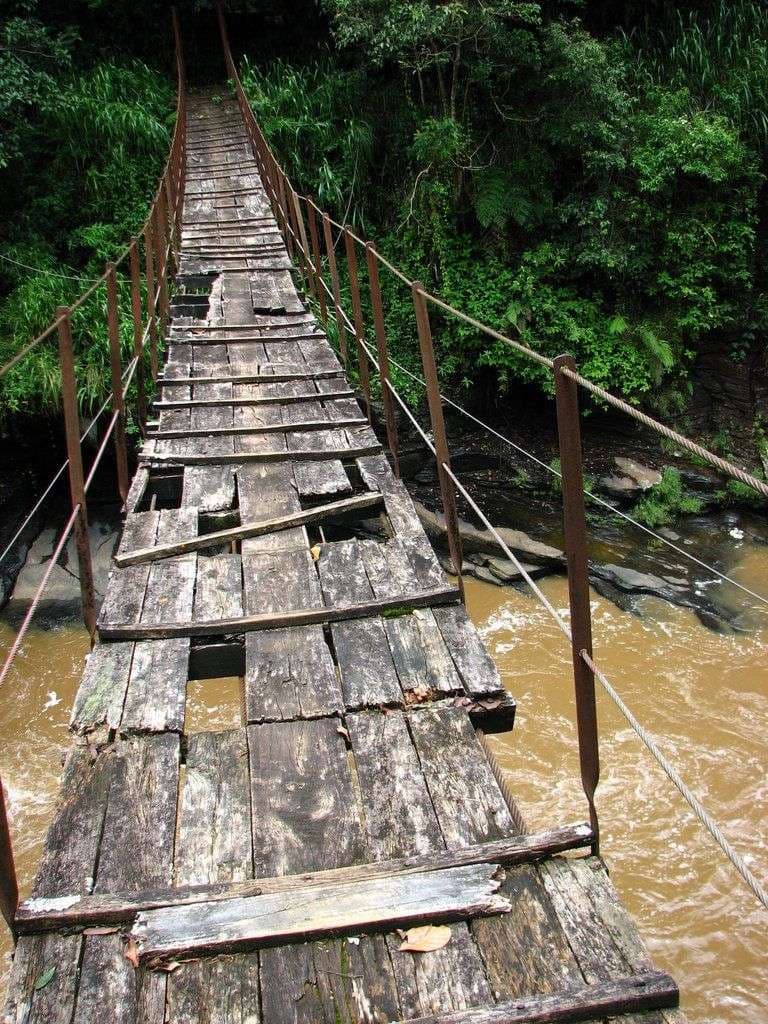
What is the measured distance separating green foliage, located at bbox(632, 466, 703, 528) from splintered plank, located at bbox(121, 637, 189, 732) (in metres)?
6.24

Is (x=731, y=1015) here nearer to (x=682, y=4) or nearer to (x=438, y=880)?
(x=438, y=880)

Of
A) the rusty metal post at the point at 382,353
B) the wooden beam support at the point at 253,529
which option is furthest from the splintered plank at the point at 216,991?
the rusty metal post at the point at 382,353

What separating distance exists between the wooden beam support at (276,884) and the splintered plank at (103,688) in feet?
1.93

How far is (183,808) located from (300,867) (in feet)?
1.14

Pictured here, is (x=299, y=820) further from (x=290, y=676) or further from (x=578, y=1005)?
(x=578, y=1005)

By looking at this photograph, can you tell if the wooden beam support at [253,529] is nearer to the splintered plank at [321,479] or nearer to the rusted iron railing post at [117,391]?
the splintered plank at [321,479]

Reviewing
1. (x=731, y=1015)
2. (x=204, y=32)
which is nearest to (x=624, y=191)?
(x=731, y=1015)

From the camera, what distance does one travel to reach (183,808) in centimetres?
195

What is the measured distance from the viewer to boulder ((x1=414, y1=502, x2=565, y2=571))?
7484 millimetres

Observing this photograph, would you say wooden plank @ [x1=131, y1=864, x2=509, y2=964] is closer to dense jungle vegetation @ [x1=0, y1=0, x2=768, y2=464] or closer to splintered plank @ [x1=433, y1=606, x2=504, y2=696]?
splintered plank @ [x1=433, y1=606, x2=504, y2=696]

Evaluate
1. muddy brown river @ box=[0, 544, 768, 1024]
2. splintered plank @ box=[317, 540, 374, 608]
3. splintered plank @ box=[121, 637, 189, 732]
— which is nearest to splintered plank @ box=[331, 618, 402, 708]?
splintered plank @ box=[317, 540, 374, 608]

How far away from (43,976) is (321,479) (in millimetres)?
2399

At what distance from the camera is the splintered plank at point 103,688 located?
221cm

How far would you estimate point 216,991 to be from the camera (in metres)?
1.52
